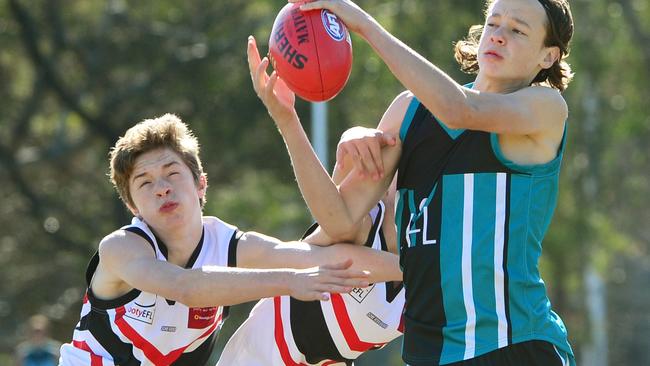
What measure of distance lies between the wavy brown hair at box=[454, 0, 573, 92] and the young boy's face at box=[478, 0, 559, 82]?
0.03 metres

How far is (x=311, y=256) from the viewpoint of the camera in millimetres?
5082

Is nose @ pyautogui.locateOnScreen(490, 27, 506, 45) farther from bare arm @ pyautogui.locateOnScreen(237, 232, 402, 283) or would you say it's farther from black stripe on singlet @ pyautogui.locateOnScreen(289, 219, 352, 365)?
black stripe on singlet @ pyautogui.locateOnScreen(289, 219, 352, 365)

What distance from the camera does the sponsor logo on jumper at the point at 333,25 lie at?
4445 mm

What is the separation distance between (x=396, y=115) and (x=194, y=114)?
56.2ft

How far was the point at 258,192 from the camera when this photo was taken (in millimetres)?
21109

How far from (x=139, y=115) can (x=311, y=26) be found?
55.9ft

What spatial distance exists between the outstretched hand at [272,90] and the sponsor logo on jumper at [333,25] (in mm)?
257

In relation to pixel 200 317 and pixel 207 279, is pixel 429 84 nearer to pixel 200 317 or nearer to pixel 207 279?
pixel 207 279

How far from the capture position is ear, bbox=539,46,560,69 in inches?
173

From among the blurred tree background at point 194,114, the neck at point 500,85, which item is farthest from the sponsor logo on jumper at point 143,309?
the blurred tree background at point 194,114

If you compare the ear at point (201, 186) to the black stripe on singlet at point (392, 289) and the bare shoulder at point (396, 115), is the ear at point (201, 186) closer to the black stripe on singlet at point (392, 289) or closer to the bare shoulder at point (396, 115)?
the black stripe on singlet at point (392, 289)

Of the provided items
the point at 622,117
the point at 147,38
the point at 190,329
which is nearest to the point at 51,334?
the point at 147,38

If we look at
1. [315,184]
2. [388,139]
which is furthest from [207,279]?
[388,139]

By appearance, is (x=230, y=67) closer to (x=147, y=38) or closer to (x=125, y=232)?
(x=147, y=38)
